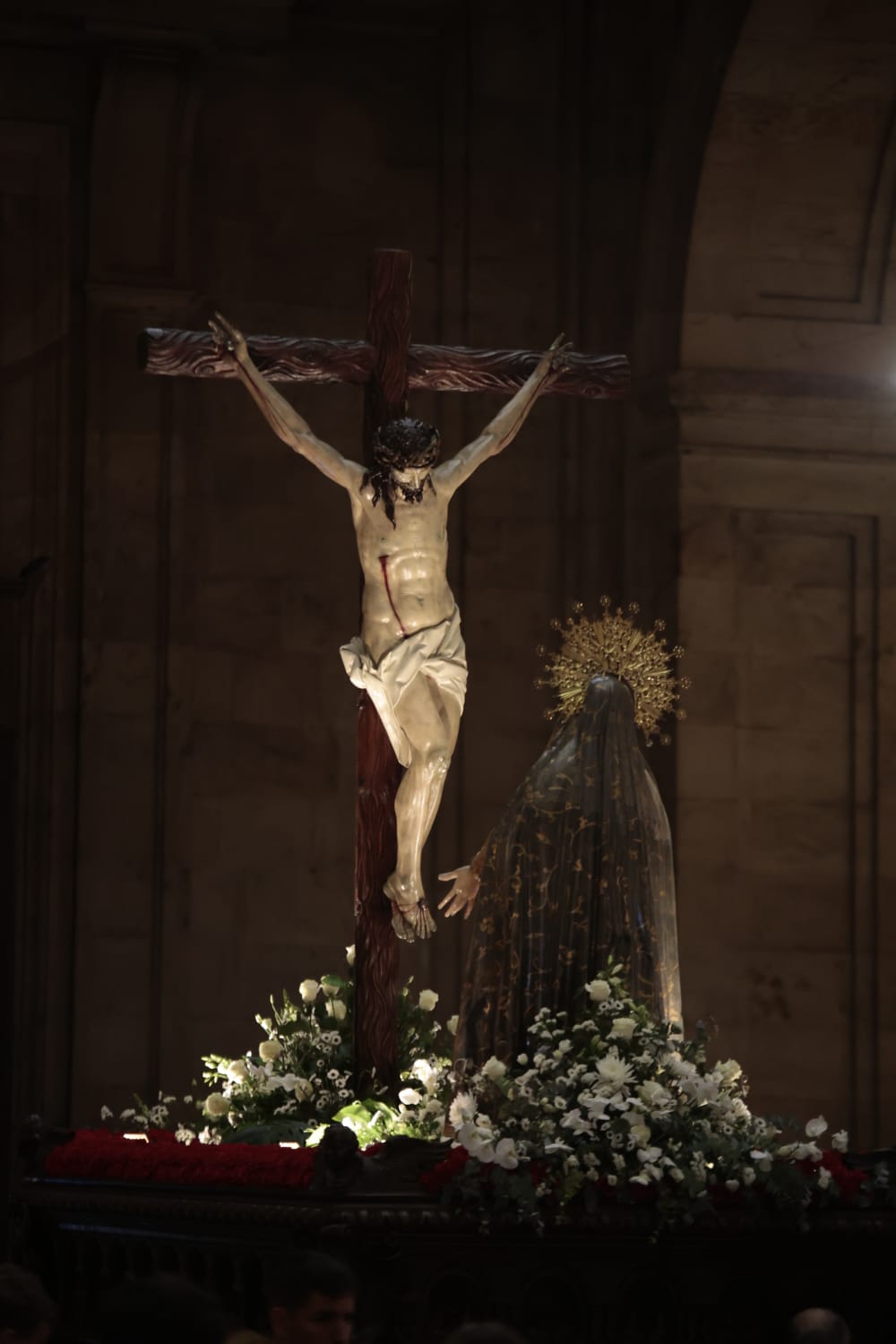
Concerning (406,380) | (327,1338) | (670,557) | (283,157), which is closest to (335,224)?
(283,157)

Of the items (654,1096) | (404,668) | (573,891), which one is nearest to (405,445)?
(404,668)

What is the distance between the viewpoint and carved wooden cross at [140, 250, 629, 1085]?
9.76 m

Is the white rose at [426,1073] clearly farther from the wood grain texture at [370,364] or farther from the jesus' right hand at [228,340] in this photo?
the jesus' right hand at [228,340]

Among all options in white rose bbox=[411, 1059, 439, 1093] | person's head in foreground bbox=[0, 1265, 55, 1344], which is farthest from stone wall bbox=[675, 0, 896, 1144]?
person's head in foreground bbox=[0, 1265, 55, 1344]

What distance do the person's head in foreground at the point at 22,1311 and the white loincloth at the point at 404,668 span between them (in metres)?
4.43

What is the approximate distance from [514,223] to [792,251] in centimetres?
140

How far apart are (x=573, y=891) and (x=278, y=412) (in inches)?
81.6

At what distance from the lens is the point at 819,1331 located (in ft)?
20.0

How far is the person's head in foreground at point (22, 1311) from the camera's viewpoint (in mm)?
5156

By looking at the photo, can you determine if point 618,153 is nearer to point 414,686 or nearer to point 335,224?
point 335,224

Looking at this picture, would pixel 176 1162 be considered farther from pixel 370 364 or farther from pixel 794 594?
pixel 794 594

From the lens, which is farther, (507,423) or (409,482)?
(507,423)

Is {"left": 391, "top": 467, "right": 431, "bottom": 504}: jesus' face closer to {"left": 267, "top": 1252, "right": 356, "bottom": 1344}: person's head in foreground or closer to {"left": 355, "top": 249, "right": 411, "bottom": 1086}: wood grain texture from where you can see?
{"left": 355, "top": 249, "right": 411, "bottom": 1086}: wood grain texture

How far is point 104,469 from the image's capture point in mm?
13273
